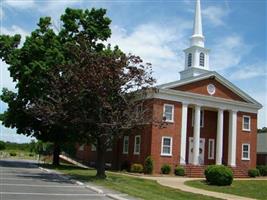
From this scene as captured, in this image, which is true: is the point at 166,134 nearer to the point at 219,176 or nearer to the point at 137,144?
the point at 137,144

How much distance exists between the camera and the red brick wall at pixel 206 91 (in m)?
44.2

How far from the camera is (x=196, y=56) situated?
49938 millimetres

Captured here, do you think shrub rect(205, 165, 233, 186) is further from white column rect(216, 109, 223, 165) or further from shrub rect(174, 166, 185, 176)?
white column rect(216, 109, 223, 165)

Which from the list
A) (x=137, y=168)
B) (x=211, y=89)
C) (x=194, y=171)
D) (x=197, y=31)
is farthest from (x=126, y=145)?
(x=197, y=31)

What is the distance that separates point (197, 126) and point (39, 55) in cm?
1537

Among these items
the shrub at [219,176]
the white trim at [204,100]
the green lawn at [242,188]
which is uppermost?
the white trim at [204,100]

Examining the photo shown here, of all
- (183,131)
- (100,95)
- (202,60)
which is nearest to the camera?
(100,95)

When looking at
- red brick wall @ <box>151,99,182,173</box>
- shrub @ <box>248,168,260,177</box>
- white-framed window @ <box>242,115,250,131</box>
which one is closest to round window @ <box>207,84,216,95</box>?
red brick wall @ <box>151,99,182,173</box>

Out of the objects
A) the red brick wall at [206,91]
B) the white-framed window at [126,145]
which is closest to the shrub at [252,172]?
the red brick wall at [206,91]

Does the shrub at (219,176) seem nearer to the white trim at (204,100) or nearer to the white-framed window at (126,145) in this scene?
the white trim at (204,100)

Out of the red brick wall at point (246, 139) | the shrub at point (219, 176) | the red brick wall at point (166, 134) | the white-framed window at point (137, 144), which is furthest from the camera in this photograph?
the red brick wall at point (246, 139)

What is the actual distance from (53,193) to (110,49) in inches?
882

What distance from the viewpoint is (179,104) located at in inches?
1705

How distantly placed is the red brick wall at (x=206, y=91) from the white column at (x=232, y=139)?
169 cm
